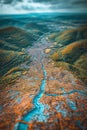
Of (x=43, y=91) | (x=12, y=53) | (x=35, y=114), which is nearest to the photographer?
(x=35, y=114)

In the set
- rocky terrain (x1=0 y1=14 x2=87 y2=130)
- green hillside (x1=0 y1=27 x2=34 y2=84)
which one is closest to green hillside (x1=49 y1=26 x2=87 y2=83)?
rocky terrain (x1=0 y1=14 x2=87 y2=130)

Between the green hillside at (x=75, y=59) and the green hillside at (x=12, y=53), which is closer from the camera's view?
the green hillside at (x=12, y=53)

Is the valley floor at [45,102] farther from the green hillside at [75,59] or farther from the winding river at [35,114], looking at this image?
the green hillside at [75,59]

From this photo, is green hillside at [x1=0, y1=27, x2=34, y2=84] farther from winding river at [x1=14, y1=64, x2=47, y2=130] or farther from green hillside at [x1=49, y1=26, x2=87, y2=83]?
winding river at [x1=14, y1=64, x2=47, y2=130]

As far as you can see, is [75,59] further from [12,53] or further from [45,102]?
[45,102]

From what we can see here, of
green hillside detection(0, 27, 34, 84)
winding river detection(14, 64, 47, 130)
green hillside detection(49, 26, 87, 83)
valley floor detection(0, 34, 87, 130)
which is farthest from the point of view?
green hillside detection(49, 26, 87, 83)

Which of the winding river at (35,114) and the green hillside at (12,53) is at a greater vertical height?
the green hillside at (12,53)

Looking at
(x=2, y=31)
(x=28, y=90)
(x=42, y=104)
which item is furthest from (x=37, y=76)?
(x=2, y=31)

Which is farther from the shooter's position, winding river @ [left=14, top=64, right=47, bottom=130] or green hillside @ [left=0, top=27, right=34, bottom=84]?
green hillside @ [left=0, top=27, right=34, bottom=84]

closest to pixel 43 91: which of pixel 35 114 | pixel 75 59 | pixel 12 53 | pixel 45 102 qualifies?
pixel 45 102

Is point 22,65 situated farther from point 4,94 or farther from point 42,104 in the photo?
point 42,104

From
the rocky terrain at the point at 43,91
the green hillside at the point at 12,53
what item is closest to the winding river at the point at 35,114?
the rocky terrain at the point at 43,91
